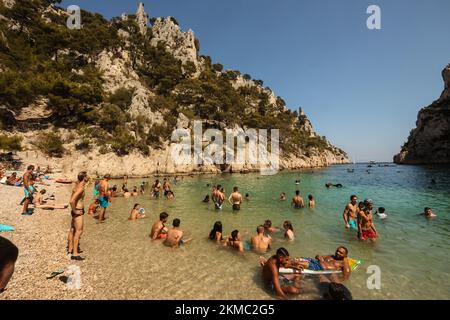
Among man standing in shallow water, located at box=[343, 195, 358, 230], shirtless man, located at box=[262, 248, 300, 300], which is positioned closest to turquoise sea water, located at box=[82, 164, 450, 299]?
shirtless man, located at box=[262, 248, 300, 300]

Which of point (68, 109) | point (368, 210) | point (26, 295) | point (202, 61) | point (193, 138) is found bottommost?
point (26, 295)

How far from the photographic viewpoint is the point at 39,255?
6.15 metres

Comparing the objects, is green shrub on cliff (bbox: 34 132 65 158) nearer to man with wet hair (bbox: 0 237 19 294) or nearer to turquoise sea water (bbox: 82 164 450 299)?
turquoise sea water (bbox: 82 164 450 299)

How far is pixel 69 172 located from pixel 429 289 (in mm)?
35427

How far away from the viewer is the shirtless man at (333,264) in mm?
5836

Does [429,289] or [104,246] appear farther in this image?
[104,246]

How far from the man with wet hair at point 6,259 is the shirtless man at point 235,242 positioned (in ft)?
20.8

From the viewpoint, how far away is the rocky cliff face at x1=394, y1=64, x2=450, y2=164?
193 feet

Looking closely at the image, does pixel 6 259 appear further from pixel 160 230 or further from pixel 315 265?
pixel 160 230

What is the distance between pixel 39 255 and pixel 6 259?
5.57 metres

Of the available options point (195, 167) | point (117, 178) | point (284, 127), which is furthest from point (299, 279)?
point (284, 127)

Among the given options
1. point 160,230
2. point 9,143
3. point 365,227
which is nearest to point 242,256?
point 160,230

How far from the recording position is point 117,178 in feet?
111
